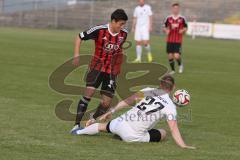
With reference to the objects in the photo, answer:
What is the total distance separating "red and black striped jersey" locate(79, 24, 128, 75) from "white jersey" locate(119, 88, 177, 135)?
1.24 meters

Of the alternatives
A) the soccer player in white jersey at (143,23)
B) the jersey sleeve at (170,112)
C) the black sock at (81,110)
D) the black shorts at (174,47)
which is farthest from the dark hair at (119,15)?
the soccer player in white jersey at (143,23)

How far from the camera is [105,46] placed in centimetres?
1080

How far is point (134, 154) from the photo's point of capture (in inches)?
349

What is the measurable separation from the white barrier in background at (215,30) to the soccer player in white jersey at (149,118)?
43.7 meters

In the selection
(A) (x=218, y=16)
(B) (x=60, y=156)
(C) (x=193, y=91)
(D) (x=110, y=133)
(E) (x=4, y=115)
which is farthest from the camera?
(A) (x=218, y=16)

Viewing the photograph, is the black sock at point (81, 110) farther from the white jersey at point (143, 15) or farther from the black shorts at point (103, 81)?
the white jersey at point (143, 15)

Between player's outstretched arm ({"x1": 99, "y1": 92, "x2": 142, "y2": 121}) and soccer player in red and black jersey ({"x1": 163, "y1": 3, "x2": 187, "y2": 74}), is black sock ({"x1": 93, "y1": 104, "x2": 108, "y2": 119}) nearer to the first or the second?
player's outstretched arm ({"x1": 99, "y1": 92, "x2": 142, "y2": 121})

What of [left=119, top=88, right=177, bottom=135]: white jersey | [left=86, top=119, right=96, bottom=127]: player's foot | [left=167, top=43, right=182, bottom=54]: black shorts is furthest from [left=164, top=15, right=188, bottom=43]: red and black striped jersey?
[left=119, top=88, right=177, bottom=135]: white jersey

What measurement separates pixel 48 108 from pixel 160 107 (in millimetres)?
3959

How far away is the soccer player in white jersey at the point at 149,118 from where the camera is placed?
31.0 feet

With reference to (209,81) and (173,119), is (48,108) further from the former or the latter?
(209,81)

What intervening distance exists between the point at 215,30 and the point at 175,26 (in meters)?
32.4

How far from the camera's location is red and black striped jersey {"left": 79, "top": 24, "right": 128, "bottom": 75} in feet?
35.1

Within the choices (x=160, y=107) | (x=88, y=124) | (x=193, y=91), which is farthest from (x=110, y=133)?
(x=193, y=91)
